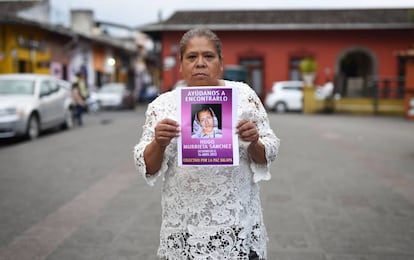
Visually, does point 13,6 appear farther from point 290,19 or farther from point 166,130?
point 166,130

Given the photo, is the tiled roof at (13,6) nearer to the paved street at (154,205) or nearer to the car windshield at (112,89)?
the car windshield at (112,89)

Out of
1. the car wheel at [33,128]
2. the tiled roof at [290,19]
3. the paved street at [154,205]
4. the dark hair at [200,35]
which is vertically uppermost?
the tiled roof at [290,19]

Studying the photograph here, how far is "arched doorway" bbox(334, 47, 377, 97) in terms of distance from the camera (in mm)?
25219

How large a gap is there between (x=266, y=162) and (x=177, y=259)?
1.95 ft

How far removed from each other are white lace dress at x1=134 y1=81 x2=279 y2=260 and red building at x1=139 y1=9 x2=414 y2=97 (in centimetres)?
2675

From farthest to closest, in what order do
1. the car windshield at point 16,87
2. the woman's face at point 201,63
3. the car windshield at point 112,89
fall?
the car windshield at point 112,89, the car windshield at point 16,87, the woman's face at point 201,63

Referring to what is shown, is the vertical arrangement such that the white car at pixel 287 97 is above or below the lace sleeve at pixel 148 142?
below

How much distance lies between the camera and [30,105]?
41.7 ft

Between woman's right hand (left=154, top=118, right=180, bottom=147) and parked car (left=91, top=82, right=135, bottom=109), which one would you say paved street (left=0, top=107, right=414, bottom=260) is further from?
parked car (left=91, top=82, right=135, bottom=109)

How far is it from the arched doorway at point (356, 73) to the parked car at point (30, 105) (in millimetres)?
14952

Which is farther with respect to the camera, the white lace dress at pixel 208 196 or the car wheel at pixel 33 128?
the car wheel at pixel 33 128

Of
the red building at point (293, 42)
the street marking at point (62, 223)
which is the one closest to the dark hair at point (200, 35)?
the street marking at point (62, 223)

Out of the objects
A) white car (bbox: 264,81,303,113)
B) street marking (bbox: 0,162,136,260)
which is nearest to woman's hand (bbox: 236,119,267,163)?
street marking (bbox: 0,162,136,260)

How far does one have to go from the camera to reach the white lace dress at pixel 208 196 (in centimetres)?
224
